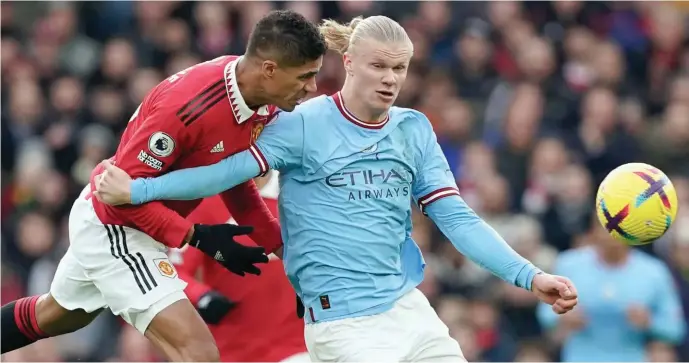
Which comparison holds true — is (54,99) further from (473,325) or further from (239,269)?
(239,269)

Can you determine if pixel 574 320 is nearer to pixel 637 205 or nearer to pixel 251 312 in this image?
pixel 637 205

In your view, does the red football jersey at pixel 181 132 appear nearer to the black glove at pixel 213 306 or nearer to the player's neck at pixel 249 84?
the player's neck at pixel 249 84

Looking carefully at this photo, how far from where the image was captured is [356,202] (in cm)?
609

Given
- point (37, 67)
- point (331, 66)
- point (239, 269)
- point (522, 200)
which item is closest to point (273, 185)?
point (239, 269)

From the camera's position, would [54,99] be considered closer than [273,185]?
No

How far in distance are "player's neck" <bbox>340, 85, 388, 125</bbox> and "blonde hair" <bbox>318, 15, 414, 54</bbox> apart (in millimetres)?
208

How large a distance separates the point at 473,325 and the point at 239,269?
437cm

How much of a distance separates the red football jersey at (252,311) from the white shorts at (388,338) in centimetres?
91

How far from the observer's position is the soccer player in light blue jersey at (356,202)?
236 inches

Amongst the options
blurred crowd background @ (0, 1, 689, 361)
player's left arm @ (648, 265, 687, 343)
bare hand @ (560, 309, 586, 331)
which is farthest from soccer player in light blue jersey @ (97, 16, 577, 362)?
blurred crowd background @ (0, 1, 689, 361)

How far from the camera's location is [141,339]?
9922mm

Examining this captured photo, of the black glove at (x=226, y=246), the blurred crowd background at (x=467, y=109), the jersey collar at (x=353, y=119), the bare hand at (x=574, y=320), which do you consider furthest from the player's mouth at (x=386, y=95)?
the blurred crowd background at (x=467, y=109)

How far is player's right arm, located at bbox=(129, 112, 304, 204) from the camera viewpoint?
5.92 meters

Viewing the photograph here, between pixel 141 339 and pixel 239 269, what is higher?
pixel 239 269
